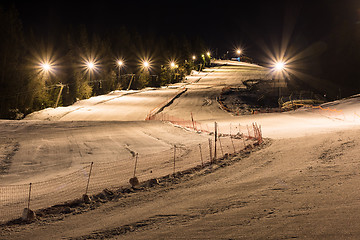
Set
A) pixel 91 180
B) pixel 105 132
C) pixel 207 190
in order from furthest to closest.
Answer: pixel 105 132
pixel 91 180
pixel 207 190

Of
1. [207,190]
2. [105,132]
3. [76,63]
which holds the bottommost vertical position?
[207,190]

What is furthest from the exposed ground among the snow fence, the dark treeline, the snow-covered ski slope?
the dark treeline

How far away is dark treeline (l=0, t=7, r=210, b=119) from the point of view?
42.2 meters

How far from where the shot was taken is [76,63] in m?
66.2

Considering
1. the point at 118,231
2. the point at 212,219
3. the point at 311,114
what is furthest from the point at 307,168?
the point at 311,114

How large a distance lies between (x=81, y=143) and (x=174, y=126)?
8.64 meters

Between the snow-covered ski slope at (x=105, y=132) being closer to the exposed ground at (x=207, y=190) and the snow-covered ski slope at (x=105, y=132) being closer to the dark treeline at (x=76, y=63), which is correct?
the exposed ground at (x=207, y=190)

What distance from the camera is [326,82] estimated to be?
246 ft

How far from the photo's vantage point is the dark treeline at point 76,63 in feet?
138

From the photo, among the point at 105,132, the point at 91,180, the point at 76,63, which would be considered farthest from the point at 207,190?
the point at 76,63

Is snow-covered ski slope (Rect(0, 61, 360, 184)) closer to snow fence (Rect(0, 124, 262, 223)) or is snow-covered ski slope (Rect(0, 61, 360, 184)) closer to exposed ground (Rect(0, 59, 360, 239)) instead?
exposed ground (Rect(0, 59, 360, 239))

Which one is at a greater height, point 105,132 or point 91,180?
point 105,132

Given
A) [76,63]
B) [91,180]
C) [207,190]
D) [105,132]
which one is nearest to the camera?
[207,190]

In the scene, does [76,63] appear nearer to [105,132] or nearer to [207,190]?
[105,132]
